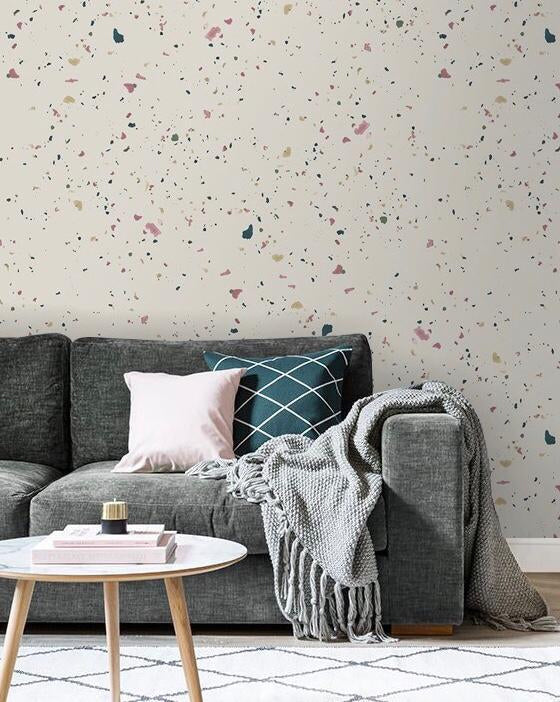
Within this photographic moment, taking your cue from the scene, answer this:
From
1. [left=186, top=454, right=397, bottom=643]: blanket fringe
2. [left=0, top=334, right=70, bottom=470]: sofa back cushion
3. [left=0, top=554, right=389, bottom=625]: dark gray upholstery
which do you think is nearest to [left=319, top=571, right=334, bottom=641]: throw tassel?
[left=186, top=454, right=397, bottom=643]: blanket fringe

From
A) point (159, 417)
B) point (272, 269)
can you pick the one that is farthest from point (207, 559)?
point (272, 269)

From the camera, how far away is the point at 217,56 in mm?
3879

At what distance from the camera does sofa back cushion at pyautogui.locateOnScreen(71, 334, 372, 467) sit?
354 cm

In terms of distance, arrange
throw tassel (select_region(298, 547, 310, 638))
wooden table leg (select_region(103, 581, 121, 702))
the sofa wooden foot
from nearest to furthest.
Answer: wooden table leg (select_region(103, 581, 121, 702)) < throw tassel (select_region(298, 547, 310, 638)) < the sofa wooden foot

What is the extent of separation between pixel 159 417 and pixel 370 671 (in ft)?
3.67

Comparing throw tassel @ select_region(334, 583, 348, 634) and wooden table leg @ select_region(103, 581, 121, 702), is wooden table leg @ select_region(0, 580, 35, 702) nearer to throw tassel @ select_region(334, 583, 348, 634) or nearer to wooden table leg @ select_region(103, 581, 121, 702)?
wooden table leg @ select_region(103, 581, 121, 702)

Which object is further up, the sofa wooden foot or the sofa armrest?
the sofa armrest

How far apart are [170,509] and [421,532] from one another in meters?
0.69

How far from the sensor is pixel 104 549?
1953 millimetres

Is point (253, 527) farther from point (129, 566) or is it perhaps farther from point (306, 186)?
point (306, 186)

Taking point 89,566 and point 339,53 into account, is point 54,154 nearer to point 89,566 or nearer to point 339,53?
point 339,53

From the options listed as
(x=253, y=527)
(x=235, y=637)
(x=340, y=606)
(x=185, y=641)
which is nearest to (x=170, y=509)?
(x=253, y=527)

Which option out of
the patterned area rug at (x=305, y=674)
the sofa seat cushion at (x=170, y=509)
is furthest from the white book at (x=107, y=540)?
the sofa seat cushion at (x=170, y=509)

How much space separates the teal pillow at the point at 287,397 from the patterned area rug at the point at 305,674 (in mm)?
784
